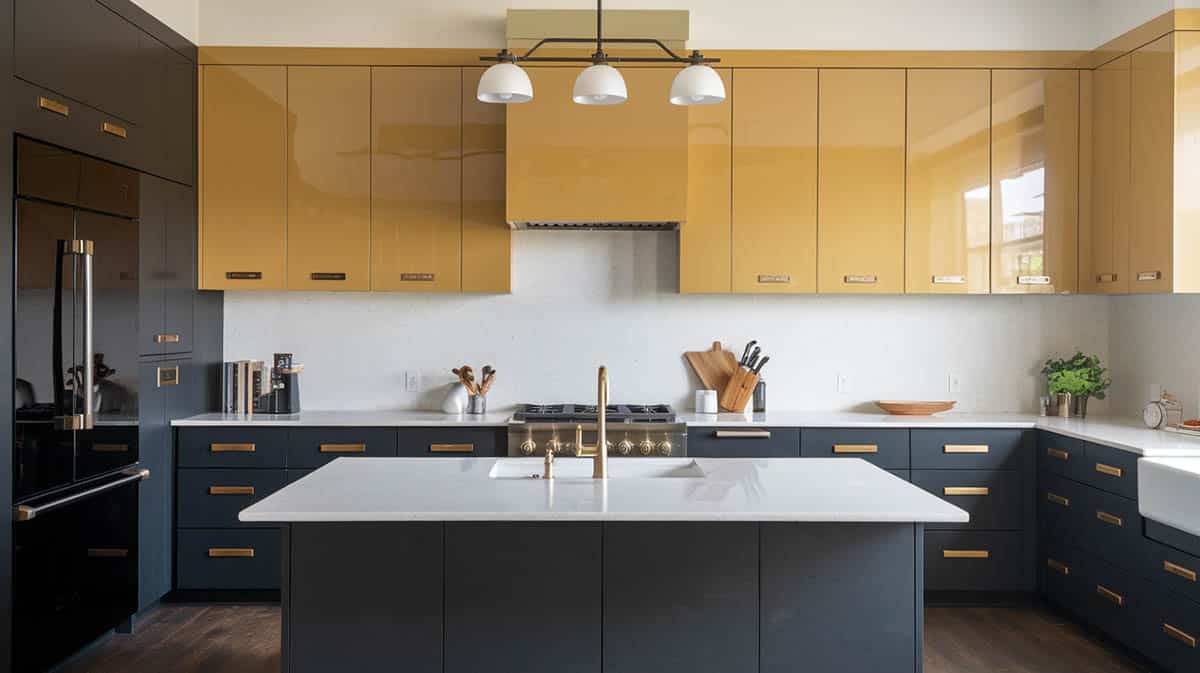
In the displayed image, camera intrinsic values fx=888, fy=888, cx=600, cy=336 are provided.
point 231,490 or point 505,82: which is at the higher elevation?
point 505,82

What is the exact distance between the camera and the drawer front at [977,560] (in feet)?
13.8

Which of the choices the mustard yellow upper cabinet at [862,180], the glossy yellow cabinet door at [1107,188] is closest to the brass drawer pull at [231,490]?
the mustard yellow upper cabinet at [862,180]

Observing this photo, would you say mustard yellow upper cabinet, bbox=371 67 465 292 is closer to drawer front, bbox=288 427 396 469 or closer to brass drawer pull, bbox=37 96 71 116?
drawer front, bbox=288 427 396 469

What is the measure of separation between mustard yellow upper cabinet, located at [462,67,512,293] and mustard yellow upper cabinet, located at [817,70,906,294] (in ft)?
5.27

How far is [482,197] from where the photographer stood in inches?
177

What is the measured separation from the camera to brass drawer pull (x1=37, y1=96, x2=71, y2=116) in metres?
3.19

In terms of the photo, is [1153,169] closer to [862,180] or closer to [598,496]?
[862,180]

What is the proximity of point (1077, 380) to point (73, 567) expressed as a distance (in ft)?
15.1

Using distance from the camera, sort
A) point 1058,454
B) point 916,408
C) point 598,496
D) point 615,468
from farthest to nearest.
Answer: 1. point 916,408
2. point 1058,454
3. point 615,468
4. point 598,496

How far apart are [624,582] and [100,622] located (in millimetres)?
2364


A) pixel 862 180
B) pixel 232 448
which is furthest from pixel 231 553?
pixel 862 180

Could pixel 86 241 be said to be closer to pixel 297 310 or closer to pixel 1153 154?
pixel 297 310

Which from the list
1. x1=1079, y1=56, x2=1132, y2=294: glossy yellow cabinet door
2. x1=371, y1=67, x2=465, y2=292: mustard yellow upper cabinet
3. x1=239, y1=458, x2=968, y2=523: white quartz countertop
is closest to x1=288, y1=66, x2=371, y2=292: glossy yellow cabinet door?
x1=371, y1=67, x2=465, y2=292: mustard yellow upper cabinet

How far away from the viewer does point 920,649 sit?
249 cm
